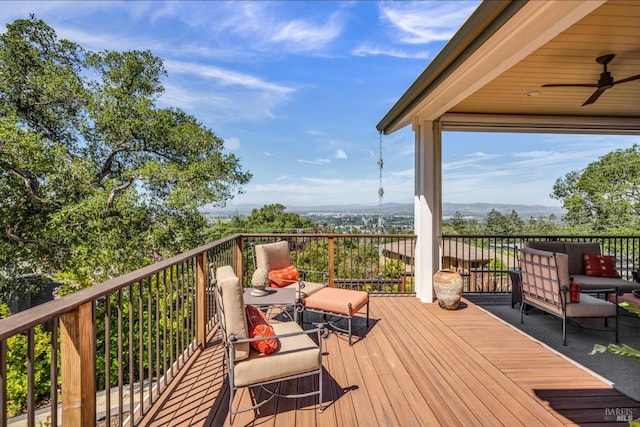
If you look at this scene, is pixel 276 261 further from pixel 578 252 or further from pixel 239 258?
pixel 578 252

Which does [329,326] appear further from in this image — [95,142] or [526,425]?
[95,142]

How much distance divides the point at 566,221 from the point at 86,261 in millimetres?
15262

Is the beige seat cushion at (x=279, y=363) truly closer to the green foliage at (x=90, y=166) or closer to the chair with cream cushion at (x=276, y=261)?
the chair with cream cushion at (x=276, y=261)

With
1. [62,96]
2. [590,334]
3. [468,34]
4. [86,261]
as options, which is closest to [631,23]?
[468,34]

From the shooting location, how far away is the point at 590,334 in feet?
11.7

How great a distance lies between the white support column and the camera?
466cm

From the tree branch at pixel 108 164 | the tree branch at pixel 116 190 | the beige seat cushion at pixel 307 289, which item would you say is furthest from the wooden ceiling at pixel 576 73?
the tree branch at pixel 108 164

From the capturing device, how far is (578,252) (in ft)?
15.3

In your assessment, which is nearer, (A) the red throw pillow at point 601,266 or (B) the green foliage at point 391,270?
(A) the red throw pillow at point 601,266

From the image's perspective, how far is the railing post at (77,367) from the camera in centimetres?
130

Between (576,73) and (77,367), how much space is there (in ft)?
17.2

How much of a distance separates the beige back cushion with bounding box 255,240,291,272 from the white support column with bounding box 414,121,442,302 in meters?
2.19

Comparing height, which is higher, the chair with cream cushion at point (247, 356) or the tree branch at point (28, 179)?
the tree branch at point (28, 179)

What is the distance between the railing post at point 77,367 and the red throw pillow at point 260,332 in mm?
966
